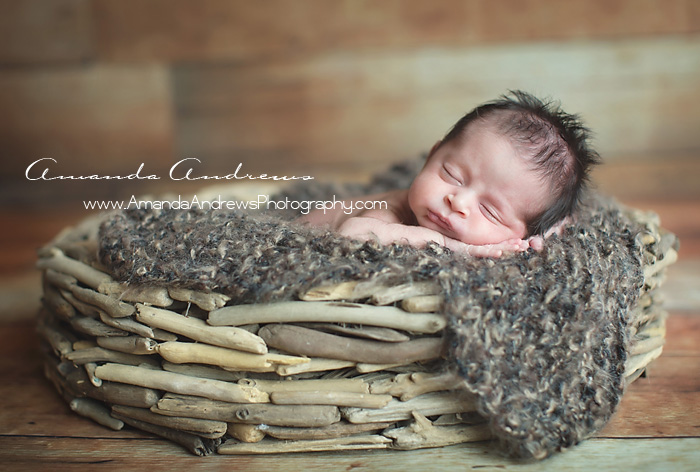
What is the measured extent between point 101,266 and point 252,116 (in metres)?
1.70

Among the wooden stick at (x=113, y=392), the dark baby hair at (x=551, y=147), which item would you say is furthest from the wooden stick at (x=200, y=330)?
the dark baby hair at (x=551, y=147)

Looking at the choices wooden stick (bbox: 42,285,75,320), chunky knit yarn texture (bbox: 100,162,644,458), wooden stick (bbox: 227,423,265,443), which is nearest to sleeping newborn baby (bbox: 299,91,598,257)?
chunky knit yarn texture (bbox: 100,162,644,458)

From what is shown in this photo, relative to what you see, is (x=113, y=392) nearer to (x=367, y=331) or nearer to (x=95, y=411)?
(x=95, y=411)

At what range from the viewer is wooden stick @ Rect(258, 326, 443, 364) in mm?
916

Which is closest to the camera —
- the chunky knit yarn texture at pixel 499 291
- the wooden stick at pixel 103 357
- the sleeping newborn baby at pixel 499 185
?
the chunky knit yarn texture at pixel 499 291

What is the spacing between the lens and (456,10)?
2.54 m

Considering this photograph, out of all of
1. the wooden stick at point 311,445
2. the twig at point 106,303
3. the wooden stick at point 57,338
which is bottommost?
the wooden stick at point 311,445

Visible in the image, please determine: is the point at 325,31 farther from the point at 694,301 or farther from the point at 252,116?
the point at 694,301

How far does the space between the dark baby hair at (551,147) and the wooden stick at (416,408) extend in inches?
15.5

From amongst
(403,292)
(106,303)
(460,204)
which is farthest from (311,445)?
(460,204)

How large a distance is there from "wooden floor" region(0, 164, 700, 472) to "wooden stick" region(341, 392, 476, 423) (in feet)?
0.20

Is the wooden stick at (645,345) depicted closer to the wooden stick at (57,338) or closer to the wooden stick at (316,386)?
the wooden stick at (316,386)

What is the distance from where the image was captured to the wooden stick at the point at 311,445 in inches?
37.9

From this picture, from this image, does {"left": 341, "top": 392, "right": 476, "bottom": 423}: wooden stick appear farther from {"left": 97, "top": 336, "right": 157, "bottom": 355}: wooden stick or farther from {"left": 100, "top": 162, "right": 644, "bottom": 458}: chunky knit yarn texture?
{"left": 97, "top": 336, "right": 157, "bottom": 355}: wooden stick
